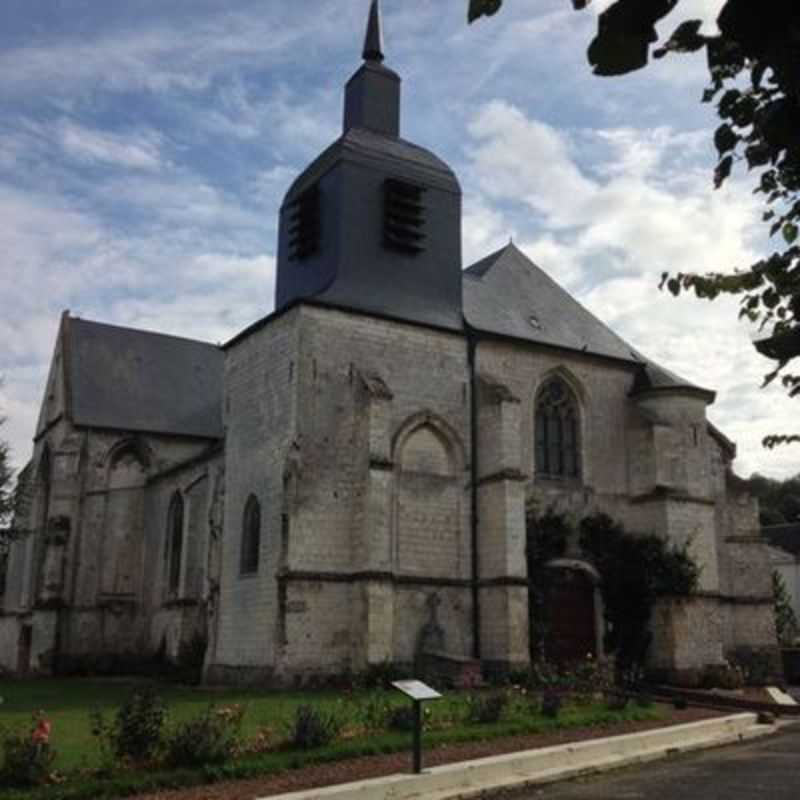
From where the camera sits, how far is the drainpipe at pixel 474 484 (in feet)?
68.1

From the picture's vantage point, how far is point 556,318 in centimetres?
2500

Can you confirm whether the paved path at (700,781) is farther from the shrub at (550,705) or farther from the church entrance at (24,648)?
the church entrance at (24,648)

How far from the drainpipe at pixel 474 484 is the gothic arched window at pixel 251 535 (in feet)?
15.5

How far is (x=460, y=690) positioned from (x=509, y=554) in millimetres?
3245

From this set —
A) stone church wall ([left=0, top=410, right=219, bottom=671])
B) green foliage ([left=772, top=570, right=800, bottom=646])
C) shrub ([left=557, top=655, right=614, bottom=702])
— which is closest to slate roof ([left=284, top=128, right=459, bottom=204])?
stone church wall ([left=0, top=410, right=219, bottom=671])

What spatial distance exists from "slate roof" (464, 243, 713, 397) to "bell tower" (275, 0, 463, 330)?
1.05m

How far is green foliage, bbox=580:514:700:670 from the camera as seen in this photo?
22.1 m

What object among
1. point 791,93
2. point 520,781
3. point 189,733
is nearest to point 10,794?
point 189,733

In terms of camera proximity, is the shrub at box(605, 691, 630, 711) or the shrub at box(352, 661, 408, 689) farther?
the shrub at box(352, 661, 408, 689)

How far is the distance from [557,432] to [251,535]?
A: 7875 mm

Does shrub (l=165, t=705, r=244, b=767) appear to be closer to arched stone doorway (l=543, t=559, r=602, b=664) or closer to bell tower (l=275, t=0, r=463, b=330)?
bell tower (l=275, t=0, r=463, b=330)

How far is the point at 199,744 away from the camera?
9.57 metres

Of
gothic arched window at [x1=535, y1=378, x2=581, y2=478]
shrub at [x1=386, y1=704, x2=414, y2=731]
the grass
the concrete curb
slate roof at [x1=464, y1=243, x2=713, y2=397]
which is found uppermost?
slate roof at [x1=464, y1=243, x2=713, y2=397]

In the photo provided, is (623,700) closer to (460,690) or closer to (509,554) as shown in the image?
(460,690)
